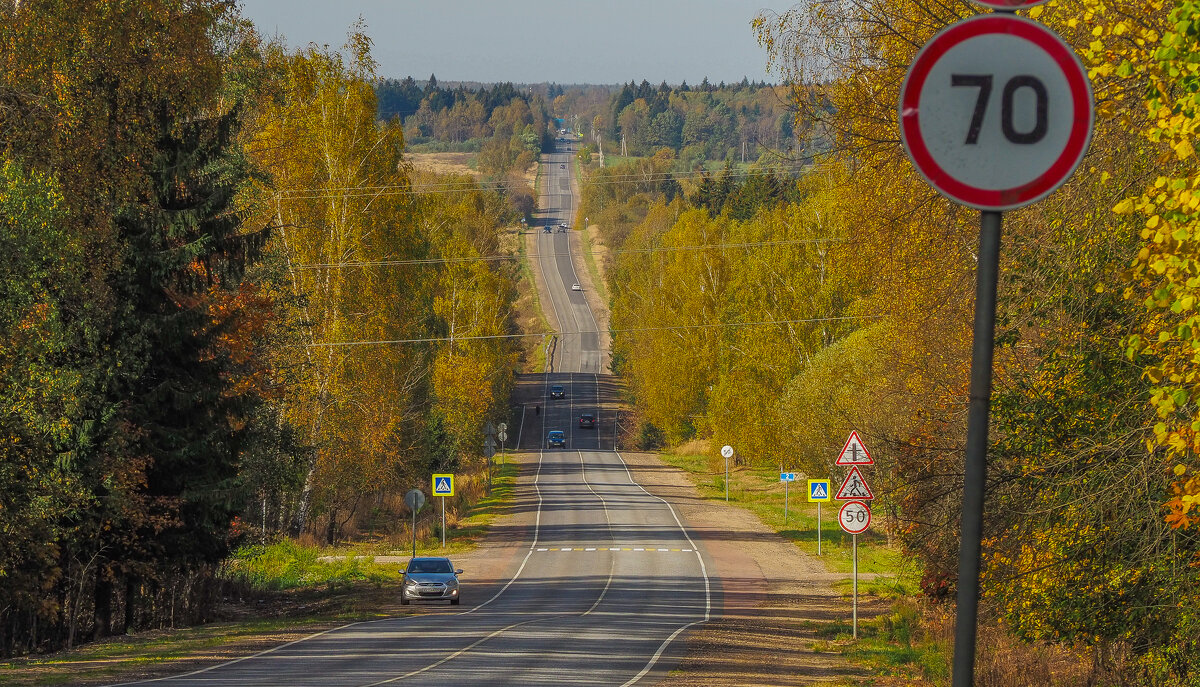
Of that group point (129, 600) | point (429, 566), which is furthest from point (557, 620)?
point (129, 600)

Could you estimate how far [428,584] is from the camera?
105ft

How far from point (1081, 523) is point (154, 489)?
18.8 m

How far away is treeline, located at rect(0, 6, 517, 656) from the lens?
18750 millimetres

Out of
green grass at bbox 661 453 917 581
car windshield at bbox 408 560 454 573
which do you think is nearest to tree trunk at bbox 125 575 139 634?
car windshield at bbox 408 560 454 573

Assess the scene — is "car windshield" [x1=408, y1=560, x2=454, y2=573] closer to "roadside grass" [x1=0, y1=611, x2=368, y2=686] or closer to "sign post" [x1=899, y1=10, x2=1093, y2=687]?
"roadside grass" [x1=0, y1=611, x2=368, y2=686]

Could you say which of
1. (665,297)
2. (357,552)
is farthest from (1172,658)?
(665,297)

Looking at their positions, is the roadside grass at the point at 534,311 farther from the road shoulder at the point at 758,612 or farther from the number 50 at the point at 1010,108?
the number 50 at the point at 1010,108

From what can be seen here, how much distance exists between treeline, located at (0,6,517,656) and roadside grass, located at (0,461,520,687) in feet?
4.45

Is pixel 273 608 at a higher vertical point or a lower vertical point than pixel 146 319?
lower

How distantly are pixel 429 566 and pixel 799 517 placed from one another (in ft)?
A: 85.3

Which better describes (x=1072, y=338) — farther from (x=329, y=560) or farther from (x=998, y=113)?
(x=329, y=560)

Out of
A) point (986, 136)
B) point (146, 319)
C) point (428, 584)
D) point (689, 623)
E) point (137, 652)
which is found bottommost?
point (428, 584)

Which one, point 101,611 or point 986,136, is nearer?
point 986,136

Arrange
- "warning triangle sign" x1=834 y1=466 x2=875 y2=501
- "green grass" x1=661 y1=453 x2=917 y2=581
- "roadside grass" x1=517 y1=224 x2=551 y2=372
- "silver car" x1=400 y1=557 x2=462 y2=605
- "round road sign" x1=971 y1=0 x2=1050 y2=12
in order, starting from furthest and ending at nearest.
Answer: "roadside grass" x1=517 y1=224 x2=551 y2=372, "green grass" x1=661 y1=453 x2=917 y2=581, "silver car" x1=400 y1=557 x2=462 y2=605, "warning triangle sign" x1=834 y1=466 x2=875 y2=501, "round road sign" x1=971 y1=0 x2=1050 y2=12
